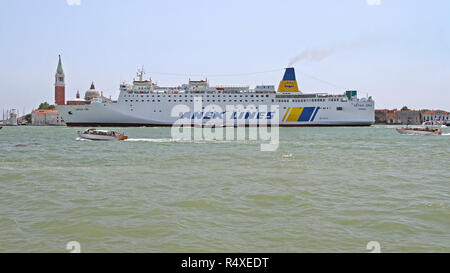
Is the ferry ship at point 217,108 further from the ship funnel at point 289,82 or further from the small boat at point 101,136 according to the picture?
the small boat at point 101,136

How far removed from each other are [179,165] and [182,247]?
341 inches

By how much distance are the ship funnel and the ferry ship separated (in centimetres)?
217

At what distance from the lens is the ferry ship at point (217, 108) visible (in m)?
57.8

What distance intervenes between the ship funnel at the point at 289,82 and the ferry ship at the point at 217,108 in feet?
7.11

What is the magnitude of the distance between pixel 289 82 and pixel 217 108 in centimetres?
1512

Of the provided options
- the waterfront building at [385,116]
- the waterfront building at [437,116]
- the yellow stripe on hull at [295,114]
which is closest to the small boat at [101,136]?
the yellow stripe on hull at [295,114]

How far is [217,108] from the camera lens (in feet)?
198

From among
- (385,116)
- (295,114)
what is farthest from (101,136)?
(385,116)

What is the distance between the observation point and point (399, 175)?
10961mm

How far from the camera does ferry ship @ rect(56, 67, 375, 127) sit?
190ft

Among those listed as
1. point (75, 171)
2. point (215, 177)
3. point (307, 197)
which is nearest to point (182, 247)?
point (307, 197)

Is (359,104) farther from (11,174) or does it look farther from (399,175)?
(11,174)

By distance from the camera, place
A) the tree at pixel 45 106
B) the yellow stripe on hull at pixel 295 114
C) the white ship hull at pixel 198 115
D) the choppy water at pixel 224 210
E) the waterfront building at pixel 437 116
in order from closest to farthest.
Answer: the choppy water at pixel 224 210 → the white ship hull at pixel 198 115 → the yellow stripe on hull at pixel 295 114 → the waterfront building at pixel 437 116 → the tree at pixel 45 106
